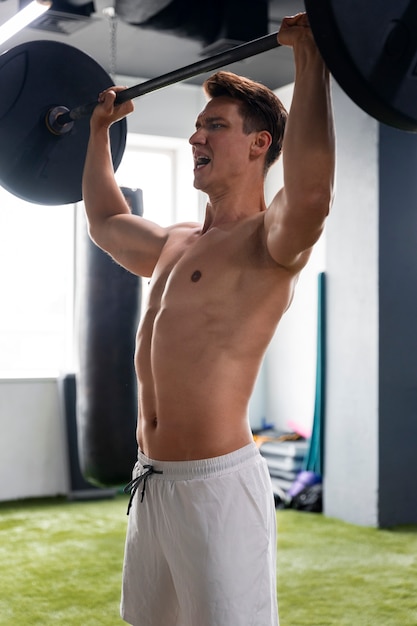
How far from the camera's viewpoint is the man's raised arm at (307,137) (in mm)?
1456

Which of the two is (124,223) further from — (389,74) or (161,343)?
(389,74)

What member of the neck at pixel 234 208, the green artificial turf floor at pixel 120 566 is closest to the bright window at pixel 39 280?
the green artificial turf floor at pixel 120 566

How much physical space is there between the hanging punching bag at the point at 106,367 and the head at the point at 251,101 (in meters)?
2.58

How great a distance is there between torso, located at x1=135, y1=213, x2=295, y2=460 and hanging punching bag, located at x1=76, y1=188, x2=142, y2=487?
2.42m

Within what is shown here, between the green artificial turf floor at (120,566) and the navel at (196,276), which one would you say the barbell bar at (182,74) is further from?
the green artificial turf floor at (120,566)

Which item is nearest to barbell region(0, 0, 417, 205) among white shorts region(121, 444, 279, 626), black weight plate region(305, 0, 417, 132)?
black weight plate region(305, 0, 417, 132)

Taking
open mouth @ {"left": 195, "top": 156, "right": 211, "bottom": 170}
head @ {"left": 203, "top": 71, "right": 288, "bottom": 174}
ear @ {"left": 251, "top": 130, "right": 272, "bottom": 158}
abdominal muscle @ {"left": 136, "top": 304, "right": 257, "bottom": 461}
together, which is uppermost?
head @ {"left": 203, "top": 71, "right": 288, "bottom": 174}

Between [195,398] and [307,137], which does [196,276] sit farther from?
[307,137]

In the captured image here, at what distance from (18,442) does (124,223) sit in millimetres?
3625

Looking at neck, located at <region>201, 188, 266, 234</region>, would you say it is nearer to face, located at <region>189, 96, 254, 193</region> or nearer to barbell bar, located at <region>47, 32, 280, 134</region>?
face, located at <region>189, 96, 254, 193</region>

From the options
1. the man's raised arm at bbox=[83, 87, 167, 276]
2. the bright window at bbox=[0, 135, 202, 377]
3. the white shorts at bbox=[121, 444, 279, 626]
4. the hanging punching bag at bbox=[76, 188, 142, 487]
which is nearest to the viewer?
the white shorts at bbox=[121, 444, 279, 626]

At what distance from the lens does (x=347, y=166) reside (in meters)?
4.87

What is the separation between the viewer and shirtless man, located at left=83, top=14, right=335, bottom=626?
1688mm

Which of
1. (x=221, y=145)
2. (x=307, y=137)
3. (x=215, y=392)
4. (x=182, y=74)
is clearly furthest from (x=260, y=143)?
(x=215, y=392)
